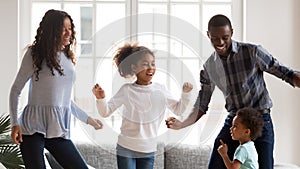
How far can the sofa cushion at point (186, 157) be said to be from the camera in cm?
406

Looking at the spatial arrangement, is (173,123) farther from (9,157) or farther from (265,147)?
(9,157)

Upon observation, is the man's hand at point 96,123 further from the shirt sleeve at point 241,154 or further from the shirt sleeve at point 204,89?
the shirt sleeve at point 241,154

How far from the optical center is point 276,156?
4.46m

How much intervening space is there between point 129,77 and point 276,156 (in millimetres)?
2341

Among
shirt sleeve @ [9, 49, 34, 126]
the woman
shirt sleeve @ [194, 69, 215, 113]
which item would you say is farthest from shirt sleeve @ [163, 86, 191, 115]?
shirt sleeve @ [9, 49, 34, 126]

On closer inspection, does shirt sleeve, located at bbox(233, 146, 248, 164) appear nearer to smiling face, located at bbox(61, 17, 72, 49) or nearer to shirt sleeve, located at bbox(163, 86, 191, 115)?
shirt sleeve, located at bbox(163, 86, 191, 115)

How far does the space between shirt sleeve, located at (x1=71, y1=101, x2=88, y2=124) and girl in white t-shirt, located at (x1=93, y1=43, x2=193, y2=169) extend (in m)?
0.16

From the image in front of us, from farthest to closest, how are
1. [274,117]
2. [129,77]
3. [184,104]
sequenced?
[274,117]
[184,104]
[129,77]

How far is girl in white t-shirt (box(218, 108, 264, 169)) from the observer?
8.47 ft

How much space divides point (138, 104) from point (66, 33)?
477 mm

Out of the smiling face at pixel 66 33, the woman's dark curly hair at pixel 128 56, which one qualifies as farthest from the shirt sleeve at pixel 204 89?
the smiling face at pixel 66 33

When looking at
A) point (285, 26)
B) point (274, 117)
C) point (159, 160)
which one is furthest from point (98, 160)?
point (285, 26)

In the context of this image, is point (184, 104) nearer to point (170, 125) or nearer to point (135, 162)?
point (170, 125)

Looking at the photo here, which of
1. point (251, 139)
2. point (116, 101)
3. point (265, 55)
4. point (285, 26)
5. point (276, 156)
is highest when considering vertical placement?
point (285, 26)
